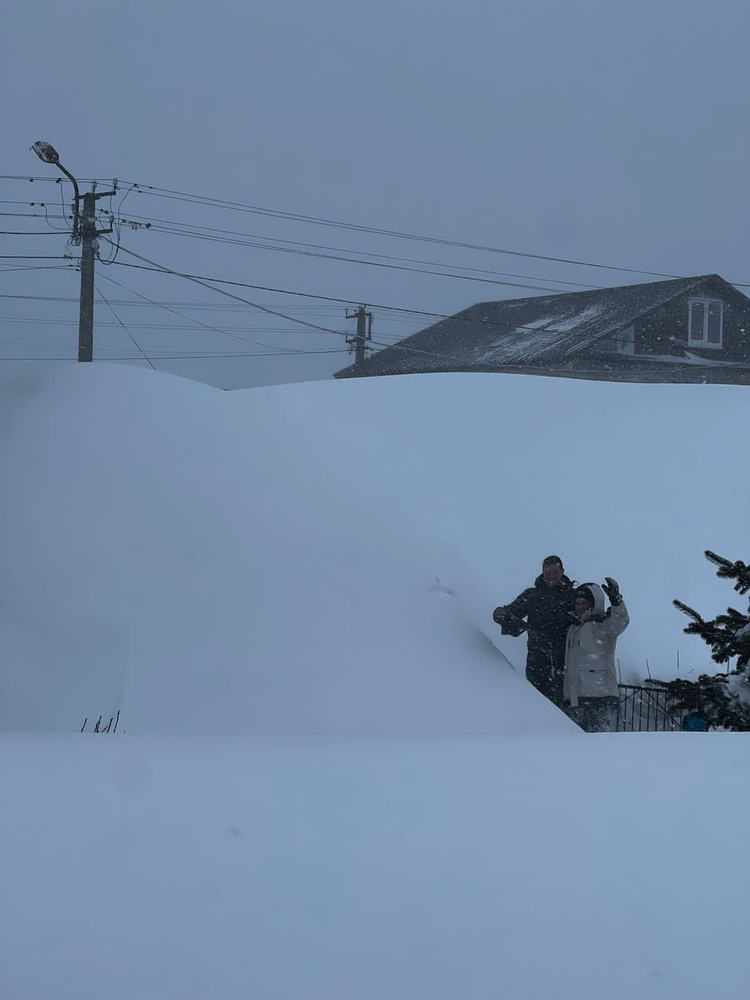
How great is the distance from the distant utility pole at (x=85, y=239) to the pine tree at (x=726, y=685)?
13713 millimetres

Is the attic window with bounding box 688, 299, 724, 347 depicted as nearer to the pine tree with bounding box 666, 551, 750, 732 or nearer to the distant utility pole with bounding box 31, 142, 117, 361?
the distant utility pole with bounding box 31, 142, 117, 361

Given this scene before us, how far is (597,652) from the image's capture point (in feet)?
21.1

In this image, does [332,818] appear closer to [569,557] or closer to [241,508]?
[241,508]

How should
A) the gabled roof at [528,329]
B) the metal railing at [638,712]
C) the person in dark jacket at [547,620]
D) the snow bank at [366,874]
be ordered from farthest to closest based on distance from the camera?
the gabled roof at [528,329] < the metal railing at [638,712] < the person in dark jacket at [547,620] < the snow bank at [366,874]

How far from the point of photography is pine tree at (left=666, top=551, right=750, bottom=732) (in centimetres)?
497

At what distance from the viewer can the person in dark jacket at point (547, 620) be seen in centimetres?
677

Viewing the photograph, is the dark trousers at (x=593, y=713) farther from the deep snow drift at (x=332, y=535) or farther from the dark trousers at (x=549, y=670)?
the dark trousers at (x=549, y=670)

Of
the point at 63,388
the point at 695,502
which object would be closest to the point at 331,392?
the point at 63,388

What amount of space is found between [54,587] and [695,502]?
6526 millimetres

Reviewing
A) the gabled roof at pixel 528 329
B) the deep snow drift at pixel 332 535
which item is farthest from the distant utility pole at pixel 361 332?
the deep snow drift at pixel 332 535

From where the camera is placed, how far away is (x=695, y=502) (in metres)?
10.6

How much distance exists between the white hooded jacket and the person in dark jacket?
30cm

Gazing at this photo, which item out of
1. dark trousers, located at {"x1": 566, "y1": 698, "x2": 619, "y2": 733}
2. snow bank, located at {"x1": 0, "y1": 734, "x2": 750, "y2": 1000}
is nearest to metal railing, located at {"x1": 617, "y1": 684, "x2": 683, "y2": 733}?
dark trousers, located at {"x1": 566, "y1": 698, "x2": 619, "y2": 733}

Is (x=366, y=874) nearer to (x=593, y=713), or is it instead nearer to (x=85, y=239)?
(x=593, y=713)
